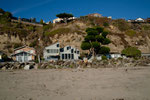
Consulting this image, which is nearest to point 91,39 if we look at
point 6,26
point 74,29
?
point 74,29

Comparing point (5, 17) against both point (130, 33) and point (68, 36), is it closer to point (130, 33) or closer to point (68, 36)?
point (68, 36)

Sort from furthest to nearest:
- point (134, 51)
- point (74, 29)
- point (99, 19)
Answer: point (99, 19) → point (74, 29) → point (134, 51)

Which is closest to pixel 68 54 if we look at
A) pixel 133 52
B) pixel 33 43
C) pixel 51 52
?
pixel 51 52

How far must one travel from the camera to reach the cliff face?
50.9 m

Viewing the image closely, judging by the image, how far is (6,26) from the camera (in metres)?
55.5

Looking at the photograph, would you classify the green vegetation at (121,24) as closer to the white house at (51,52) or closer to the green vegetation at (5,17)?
the white house at (51,52)

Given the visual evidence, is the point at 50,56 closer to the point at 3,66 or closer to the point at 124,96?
the point at 3,66

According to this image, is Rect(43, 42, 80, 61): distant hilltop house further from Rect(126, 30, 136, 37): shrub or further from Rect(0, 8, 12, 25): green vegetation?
Rect(126, 30, 136, 37): shrub

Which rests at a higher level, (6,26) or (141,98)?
(6,26)

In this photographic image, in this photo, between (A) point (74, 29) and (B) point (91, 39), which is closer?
(B) point (91, 39)

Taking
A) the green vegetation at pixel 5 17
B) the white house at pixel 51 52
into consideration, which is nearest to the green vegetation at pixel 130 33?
the white house at pixel 51 52

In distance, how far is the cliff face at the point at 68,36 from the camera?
5094 cm

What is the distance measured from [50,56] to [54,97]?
3327cm

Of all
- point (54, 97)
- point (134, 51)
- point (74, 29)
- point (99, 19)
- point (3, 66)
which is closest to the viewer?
point (54, 97)
